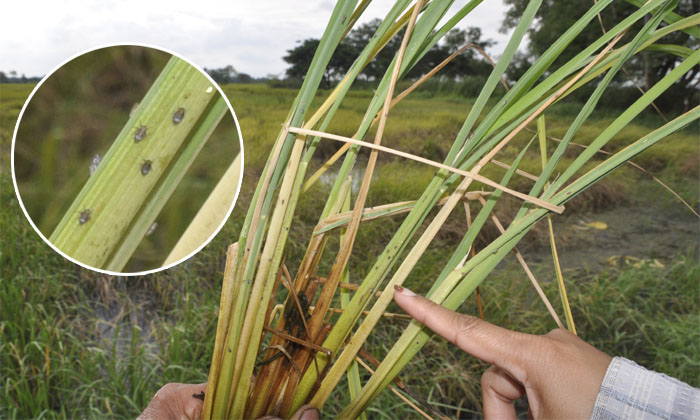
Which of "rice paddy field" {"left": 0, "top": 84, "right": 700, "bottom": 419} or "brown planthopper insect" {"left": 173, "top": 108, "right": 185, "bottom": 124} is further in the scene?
"rice paddy field" {"left": 0, "top": 84, "right": 700, "bottom": 419}

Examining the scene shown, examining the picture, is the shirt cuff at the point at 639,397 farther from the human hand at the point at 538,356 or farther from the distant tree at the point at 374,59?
the distant tree at the point at 374,59

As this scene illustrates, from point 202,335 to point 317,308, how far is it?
1.03 meters

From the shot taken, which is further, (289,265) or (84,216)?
(289,265)

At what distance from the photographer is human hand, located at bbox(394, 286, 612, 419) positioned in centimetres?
42

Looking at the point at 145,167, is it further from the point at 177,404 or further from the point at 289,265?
the point at 289,265

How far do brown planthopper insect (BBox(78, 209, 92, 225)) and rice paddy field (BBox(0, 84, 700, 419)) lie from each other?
0.42 metres

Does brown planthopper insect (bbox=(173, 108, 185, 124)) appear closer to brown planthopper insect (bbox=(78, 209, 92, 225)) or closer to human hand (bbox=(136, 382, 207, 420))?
brown planthopper insect (bbox=(78, 209, 92, 225))

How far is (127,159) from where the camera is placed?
51 centimetres

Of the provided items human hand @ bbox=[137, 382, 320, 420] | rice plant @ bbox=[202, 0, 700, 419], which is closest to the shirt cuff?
rice plant @ bbox=[202, 0, 700, 419]

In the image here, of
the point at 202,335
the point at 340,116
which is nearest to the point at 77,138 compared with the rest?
the point at 202,335


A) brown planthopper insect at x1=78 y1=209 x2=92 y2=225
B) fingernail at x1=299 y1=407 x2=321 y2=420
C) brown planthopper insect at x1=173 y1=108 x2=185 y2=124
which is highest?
brown planthopper insect at x1=173 y1=108 x2=185 y2=124

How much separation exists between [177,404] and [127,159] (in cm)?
34

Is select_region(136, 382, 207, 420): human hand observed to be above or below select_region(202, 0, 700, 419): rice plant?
below

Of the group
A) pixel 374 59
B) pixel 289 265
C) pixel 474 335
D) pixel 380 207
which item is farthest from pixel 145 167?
pixel 374 59
